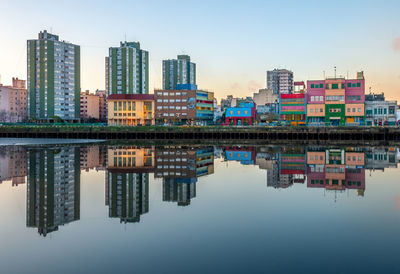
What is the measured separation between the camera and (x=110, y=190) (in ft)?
69.6

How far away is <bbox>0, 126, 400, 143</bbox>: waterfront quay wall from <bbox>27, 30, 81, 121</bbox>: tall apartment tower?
46819 mm

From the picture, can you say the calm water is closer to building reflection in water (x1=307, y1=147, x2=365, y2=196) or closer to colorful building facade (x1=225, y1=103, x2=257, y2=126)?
building reflection in water (x1=307, y1=147, x2=365, y2=196)

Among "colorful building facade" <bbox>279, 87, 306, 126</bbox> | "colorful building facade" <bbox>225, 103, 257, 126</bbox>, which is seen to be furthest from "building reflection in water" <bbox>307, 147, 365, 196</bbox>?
"colorful building facade" <bbox>225, 103, 257, 126</bbox>

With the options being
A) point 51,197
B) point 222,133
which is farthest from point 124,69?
point 51,197

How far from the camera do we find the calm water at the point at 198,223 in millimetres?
10275

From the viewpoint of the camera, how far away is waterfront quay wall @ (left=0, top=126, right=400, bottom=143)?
266ft

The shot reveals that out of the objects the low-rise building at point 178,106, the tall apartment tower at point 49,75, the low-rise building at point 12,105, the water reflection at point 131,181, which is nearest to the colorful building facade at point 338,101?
the low-rise building at point 178,106

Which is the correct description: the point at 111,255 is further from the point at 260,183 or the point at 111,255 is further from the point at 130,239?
the point at 260,183

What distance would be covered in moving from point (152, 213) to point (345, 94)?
304 feet

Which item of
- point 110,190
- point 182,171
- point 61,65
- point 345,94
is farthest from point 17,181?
point 61,65

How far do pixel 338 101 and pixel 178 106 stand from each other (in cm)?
5008

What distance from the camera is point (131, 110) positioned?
428 feet

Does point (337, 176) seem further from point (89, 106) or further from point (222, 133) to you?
point (89, 106)

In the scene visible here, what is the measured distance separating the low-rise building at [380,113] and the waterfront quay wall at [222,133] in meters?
21.6
